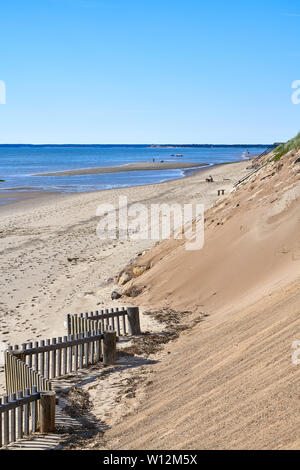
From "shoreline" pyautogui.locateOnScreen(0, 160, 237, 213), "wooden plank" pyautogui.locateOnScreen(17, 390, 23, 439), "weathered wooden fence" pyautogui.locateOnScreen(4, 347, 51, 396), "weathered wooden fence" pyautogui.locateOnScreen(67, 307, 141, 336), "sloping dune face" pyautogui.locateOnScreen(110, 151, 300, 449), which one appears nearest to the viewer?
"sloping dune face" pyautogui.locateOnScreen(110, 151, 300, 449)

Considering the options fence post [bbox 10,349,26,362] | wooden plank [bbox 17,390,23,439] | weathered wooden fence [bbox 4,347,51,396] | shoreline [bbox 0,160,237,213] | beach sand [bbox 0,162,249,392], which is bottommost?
wooden plank [bbox 17,390,23,439]

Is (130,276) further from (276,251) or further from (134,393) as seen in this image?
(134,393)

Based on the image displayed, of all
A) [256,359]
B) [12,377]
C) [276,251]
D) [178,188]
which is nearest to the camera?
[256,359]

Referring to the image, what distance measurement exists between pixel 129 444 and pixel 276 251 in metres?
6.94

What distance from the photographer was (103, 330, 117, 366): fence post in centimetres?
960

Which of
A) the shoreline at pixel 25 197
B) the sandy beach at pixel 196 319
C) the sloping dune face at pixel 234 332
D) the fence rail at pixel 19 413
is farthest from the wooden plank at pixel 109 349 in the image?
the shoreline at pixel 25 197

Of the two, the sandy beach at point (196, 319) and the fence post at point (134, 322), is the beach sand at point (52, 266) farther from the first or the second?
the fence post at point (134, 322)

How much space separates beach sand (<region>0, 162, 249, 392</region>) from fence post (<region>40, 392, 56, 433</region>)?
294 centimetres

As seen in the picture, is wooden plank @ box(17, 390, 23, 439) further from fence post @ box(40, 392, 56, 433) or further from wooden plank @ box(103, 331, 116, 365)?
wooden plank @ box(103, 331, 116, 365)

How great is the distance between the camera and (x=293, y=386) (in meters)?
6.70

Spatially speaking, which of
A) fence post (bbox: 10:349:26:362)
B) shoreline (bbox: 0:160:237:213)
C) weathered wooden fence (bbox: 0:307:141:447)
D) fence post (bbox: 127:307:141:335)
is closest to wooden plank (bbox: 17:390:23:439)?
weathered wooden fence (bbox: 0:307:141:447)

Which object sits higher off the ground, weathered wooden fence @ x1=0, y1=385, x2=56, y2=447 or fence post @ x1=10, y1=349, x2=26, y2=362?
fence post @ x1=10, y1=349, x2=26, y2=362

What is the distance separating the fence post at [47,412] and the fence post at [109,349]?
241 centimetres
